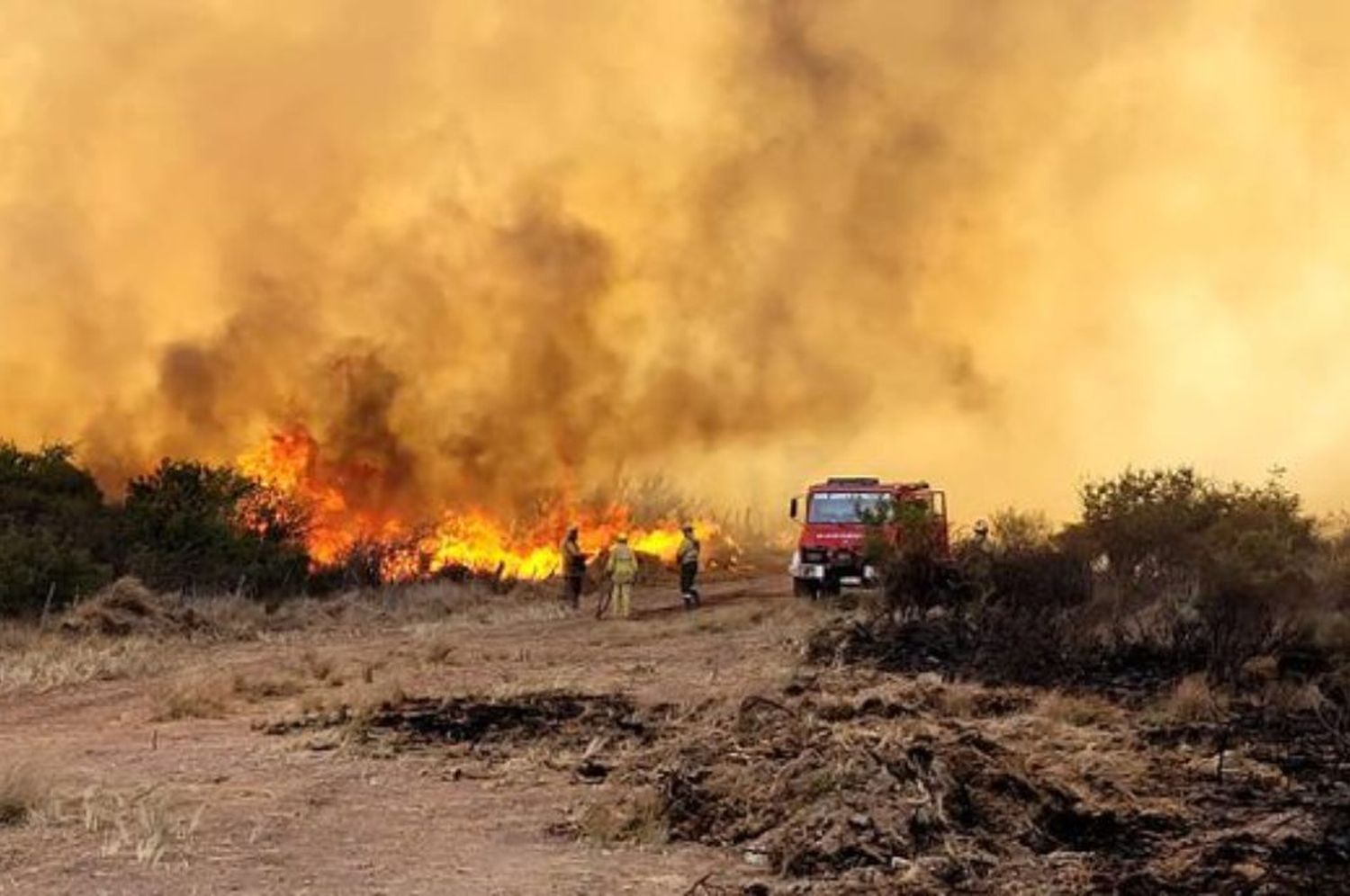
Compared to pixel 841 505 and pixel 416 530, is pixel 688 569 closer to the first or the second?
pixel 841 505

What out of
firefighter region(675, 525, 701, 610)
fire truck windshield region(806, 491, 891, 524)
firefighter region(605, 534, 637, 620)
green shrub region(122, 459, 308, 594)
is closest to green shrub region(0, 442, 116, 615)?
green shrub region(122, 459, 308, 594)

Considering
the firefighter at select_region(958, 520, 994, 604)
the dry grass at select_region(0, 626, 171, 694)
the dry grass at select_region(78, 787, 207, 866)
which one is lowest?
the dry grass at select_region(78, 787, 207, 866)

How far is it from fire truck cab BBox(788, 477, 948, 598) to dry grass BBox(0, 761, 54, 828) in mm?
17892

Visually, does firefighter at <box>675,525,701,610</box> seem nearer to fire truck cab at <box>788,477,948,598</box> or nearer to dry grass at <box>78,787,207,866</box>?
fire truck cab at <box>788,477,948,598</box>

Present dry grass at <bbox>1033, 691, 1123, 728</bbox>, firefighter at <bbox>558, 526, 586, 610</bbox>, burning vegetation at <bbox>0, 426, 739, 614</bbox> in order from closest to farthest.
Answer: dry grass at <bbox>1033, 691, 1123, 728</bbox>
burning vegetation at <bbox>0, 426, 739, 614</bbox>
firefighter at <bbox>558, 526, 586, 610</bbox>

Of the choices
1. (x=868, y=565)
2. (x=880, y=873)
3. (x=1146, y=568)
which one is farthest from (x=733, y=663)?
(x=880, y=873)

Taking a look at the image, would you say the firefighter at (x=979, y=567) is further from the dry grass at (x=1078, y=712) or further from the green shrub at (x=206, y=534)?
the green shrub at (x=206, y=534)

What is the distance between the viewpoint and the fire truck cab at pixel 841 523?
25.5 m

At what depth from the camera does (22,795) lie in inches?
326

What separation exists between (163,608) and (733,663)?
35.4 feet

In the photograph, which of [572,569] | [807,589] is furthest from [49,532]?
[807,589]

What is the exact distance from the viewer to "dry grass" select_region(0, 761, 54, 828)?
8.08 meters

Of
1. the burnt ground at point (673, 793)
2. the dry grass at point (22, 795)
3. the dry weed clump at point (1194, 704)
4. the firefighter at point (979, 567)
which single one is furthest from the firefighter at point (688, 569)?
the dry grass at point (22, 795)

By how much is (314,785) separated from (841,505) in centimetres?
1822
